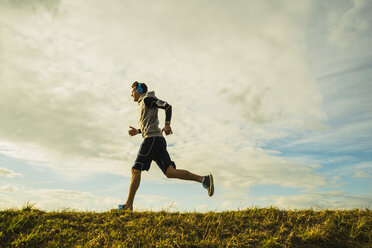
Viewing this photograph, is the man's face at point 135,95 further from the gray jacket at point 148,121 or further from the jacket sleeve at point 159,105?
the jacket sleeve at point 159,105

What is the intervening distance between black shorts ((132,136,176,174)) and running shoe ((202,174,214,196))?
867 millimetres

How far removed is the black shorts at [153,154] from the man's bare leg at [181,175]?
12 cm

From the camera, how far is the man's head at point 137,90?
7.50m

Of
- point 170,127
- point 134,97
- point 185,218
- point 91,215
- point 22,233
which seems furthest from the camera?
point 134,97

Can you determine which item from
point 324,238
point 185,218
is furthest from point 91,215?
point 324,238

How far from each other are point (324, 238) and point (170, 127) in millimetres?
3979

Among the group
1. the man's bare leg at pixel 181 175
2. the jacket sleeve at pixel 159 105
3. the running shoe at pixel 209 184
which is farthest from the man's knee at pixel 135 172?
the running shoe at pixel 209 184

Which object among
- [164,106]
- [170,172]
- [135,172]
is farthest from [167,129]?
[135,172]

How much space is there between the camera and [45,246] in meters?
5.15

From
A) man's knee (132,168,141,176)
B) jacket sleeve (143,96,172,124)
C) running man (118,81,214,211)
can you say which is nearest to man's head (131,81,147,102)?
running man (118,81,214,211)

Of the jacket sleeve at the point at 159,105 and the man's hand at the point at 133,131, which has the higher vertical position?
the jacket sleeve at the point at 159,105

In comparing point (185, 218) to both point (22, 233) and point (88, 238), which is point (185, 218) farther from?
point (22, 233)

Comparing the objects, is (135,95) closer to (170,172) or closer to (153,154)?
(153,154)

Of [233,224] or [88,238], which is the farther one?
[233,224]
